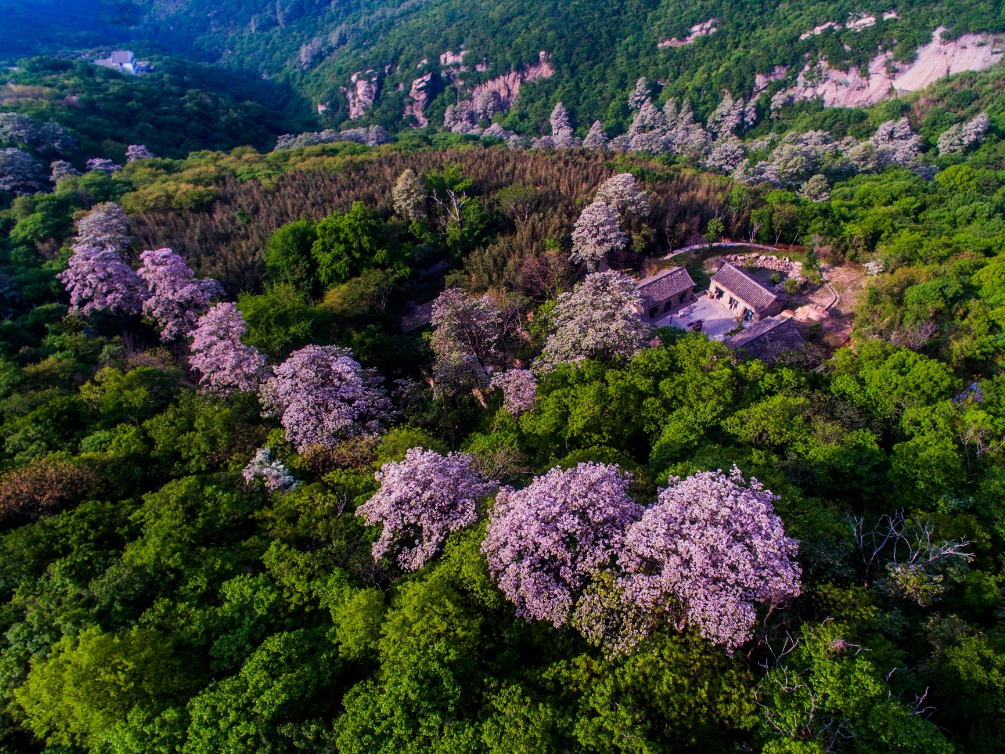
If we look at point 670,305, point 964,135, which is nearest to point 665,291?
point 670,305

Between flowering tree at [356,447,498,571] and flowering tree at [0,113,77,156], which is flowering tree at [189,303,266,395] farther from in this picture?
flowering tree at [0,113,77,156]

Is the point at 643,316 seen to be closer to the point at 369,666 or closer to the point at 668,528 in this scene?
the point at 668,528

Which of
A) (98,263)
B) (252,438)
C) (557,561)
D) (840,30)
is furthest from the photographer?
(840,30)

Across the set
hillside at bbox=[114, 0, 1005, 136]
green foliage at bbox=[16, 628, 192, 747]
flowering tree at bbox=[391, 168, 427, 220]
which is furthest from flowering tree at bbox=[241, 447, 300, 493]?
hillside at bbox=[114, 0, 1005, 136]

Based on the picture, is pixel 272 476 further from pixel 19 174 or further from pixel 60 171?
pixel 60 171

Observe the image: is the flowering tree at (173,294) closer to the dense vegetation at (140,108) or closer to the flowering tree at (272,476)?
the flowering tree at (272,476)

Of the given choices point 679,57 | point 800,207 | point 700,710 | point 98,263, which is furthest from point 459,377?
point 679,57
